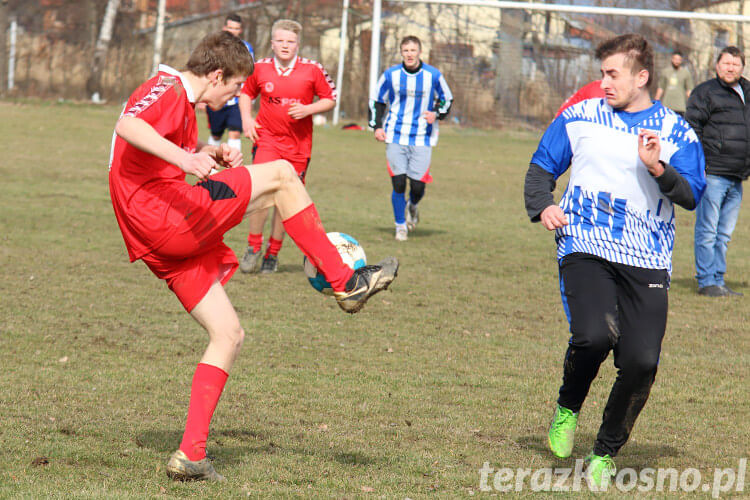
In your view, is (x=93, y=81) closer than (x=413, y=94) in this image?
No

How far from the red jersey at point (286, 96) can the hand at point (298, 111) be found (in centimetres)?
30

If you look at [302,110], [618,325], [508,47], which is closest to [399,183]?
[302,110]

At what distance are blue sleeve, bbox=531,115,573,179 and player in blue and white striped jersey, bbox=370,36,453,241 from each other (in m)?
7.27

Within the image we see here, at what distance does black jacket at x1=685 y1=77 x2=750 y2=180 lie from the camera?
352 inches

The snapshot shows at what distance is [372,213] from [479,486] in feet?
32.0

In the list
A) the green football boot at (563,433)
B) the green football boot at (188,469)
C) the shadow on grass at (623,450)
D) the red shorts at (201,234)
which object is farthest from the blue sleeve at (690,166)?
the green football boot at (188,469)

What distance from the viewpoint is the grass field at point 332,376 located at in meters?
4.36

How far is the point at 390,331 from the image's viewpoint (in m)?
7.30

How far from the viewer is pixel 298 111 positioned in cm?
884

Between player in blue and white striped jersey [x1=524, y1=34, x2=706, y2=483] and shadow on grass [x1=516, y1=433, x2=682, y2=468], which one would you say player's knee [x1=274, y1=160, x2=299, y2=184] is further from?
shadow on grass [x1=516, y1=433, x2=682, y2=468]

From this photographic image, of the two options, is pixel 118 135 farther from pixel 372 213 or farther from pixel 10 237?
pixel 372 213

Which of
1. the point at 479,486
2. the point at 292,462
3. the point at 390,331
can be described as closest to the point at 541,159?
the point at 479,486

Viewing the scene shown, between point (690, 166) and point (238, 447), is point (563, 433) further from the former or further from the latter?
point (238, 447)

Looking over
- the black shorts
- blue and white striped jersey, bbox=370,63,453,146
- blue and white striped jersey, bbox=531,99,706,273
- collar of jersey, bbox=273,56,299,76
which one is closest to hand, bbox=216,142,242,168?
blue and white striped jersey, bbox=531,99,706,273
